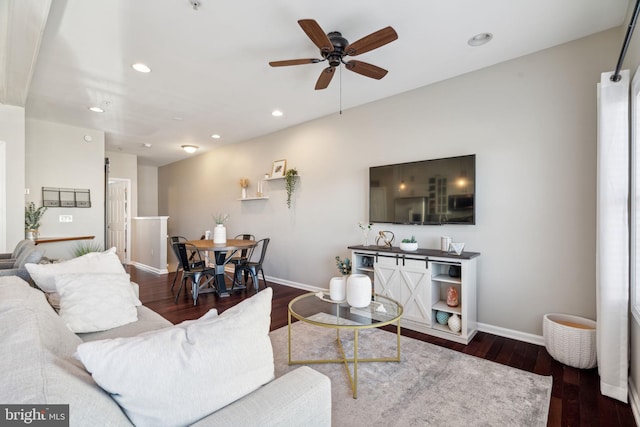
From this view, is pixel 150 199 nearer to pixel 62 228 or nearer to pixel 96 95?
pixel 62 228

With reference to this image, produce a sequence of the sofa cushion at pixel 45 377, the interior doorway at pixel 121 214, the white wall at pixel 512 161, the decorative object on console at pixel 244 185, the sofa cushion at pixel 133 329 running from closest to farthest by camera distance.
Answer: the sofa cushion at pixel 45 377 < the sofa cushion at pixel 133 329 < the white wall at pixel 512 161 < the decorative object on console at pixel 244 185 < the interior doorway at pixel 121 214

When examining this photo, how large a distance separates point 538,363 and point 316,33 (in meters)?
3.12

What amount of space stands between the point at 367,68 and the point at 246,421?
2650 millimetres

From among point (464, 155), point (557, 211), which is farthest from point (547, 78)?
point (557, 211)

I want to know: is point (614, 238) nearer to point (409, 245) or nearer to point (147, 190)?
point (409, 245)

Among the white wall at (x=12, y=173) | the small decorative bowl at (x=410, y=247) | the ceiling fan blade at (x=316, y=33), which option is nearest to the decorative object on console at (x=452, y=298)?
the small decorative bowl at (x=410, y=247)

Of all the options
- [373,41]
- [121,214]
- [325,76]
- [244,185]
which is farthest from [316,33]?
[121,214]

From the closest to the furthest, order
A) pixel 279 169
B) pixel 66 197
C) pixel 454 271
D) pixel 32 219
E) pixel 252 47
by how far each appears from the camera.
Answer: pixel 252 47
pixel 454 271
pixel 32 219
pixel 66 197
pixel 279 169

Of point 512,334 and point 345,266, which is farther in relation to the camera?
point 345,266

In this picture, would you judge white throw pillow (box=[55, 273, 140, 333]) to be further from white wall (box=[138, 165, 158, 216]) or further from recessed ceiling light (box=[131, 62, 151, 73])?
white wall (box=[138, 165, 158, 216])

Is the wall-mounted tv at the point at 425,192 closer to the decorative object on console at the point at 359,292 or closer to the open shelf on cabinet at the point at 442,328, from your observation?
the open shelf on cabinet at the point at 442,328

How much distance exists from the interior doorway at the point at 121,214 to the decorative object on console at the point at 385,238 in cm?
645

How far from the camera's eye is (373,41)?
228 centimetres

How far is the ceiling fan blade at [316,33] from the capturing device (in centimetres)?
204
